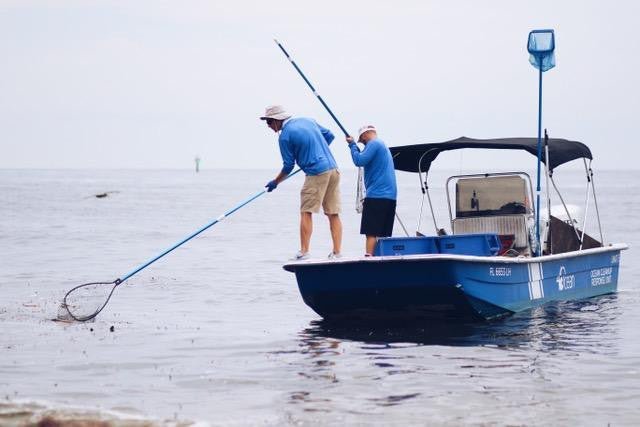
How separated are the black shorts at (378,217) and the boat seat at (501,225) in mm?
2013

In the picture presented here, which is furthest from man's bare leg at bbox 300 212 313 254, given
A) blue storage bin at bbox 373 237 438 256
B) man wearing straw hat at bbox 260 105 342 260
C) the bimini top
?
the bimini top

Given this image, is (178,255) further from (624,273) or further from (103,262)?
(624,273)

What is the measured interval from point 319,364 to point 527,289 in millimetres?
3845

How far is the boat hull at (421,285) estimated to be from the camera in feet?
39.3

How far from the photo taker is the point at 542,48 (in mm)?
13711

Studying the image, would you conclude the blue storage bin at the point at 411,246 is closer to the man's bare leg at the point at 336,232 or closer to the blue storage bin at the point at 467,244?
the blue storage bin at the point at 467,244

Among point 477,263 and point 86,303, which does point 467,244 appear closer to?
point 477,263

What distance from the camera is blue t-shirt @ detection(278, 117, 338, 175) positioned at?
13.1 metres

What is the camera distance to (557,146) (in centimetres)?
1454

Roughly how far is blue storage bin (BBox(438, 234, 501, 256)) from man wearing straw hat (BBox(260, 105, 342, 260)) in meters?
1.23

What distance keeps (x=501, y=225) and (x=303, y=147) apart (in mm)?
3094

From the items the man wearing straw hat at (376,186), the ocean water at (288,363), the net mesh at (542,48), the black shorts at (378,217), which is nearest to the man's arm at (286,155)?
the man wearing straw hat at (376,186)

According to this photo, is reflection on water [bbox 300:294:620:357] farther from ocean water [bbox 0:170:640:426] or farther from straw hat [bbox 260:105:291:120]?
straw hat [bbox 260:105:291:120]

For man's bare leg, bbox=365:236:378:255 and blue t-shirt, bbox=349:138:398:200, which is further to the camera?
man's bare leg, bbox=365:236:378:255
